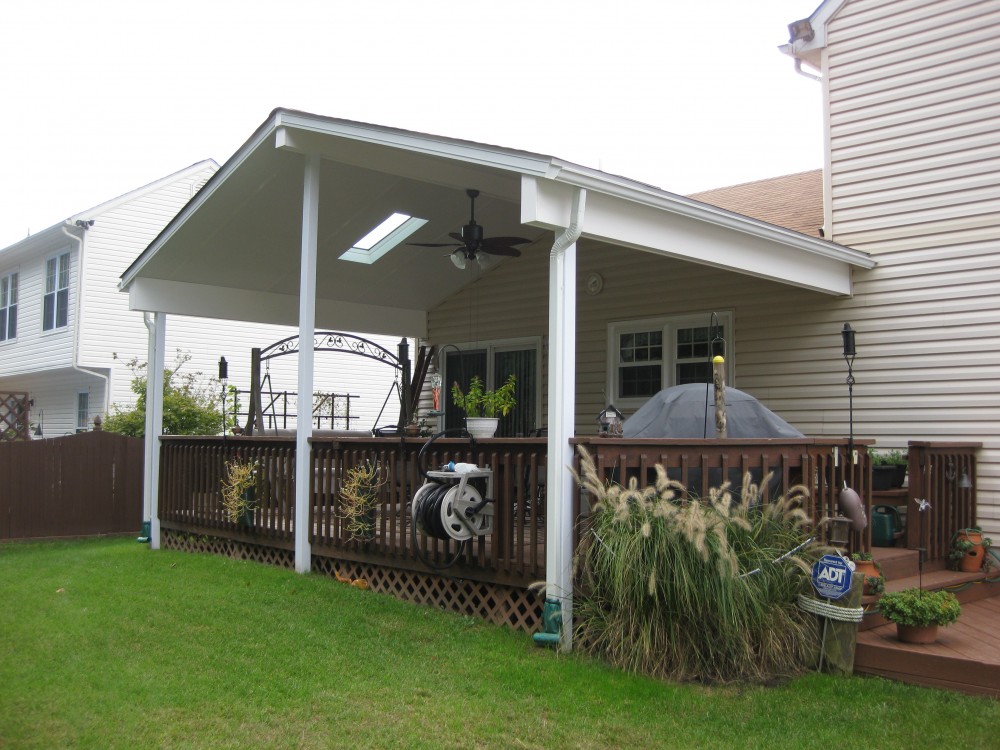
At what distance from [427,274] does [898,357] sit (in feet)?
18.4

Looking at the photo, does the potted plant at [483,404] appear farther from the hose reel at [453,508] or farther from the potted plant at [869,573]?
the potted plant at [869,573]

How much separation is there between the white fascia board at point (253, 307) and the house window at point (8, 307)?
11791 millimetres

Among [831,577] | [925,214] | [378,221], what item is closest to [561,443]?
[831,577]

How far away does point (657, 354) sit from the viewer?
9.45 meters

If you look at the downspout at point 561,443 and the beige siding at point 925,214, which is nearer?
the downspout at point 561,443

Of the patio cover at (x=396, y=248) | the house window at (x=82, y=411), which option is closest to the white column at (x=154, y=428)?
the patio cover at (x=396, y=248)

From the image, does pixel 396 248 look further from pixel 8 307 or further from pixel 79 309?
pixel 8 307

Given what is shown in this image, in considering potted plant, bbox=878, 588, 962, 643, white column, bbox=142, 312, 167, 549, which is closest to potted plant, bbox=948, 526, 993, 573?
potted plant, bbox=878, 588, 962, 643

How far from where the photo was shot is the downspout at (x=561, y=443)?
17.5 feet

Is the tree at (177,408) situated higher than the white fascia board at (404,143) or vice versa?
the white fascia board at (404,143)

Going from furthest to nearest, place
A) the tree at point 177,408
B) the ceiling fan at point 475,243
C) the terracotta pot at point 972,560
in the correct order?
1. the tree at point 177,408
2. the ceiling fan at point 475,243
3. the terracotta pot at point 972,560

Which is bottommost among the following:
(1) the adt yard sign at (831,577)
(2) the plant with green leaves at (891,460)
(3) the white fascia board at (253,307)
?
(1) the adt yard sign at (831,577)

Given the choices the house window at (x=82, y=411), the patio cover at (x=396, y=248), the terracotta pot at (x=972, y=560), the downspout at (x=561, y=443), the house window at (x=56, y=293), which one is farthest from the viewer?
the house window at (x=82, y=411)

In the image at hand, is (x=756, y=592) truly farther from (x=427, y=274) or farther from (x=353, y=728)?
(x=427, y=274)
